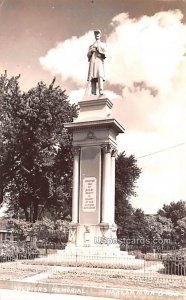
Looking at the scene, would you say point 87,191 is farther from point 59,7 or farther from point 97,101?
point 59,7

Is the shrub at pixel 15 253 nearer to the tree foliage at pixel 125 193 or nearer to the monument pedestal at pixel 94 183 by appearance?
the monument pedestal at pixel 94 183

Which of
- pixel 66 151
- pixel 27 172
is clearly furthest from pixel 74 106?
pixel 27 172

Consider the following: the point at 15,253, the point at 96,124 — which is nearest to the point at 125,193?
the point at 96,124

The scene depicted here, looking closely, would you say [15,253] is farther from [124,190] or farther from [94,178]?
[124,190]

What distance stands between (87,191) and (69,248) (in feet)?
10.4

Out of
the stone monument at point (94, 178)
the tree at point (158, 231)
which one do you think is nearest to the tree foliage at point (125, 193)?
the tree at point (158, 231)

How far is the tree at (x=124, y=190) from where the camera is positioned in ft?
128

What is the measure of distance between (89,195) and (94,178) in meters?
0.96

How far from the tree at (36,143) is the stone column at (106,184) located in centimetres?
1079

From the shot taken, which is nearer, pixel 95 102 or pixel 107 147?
pixel 107 147

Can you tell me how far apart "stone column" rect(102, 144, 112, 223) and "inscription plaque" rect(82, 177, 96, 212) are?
0.58 meters

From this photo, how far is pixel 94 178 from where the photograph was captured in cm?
2241

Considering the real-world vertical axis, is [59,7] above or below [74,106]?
below

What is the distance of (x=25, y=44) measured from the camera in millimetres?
19281
